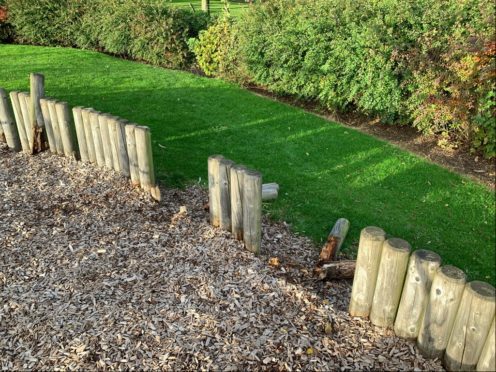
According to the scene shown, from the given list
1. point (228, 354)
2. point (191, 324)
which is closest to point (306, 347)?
point (228, 354)

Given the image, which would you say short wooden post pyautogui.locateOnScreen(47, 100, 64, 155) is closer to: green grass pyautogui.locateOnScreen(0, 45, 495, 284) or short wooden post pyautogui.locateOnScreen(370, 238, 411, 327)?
green grass pyautogui.locateOnScreen(0, 45, 495, 284)

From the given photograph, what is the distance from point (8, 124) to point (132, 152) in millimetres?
2655

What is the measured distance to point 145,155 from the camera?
18.8 ft

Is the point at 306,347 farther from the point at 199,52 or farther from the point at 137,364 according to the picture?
the point at 199,52

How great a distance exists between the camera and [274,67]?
10180 millimetres

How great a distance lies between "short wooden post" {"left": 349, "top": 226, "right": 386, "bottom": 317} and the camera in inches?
147

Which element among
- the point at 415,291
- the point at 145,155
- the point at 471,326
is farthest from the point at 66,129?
the point at 471,326

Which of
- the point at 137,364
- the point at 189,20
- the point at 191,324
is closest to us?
the point at 137,364

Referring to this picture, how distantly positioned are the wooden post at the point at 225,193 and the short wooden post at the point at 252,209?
324 mm

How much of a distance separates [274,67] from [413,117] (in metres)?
3.43

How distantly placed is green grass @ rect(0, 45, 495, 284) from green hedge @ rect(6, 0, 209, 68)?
7.04ft

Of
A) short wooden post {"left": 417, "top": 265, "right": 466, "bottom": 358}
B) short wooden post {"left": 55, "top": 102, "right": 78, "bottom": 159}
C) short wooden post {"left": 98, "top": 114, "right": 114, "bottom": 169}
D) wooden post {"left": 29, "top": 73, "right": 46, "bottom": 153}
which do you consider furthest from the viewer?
wooden post {"left": 29, "top": 73, "right": 46, "bottom": 153}

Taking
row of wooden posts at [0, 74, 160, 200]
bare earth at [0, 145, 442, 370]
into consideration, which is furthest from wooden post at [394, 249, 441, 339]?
row of wooden posts at [0, 74, 160, 200]

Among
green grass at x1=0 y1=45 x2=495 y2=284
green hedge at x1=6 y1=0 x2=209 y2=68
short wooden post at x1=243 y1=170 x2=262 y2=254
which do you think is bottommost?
green grass at x1=0 y1=45 x2=495 y2=284
